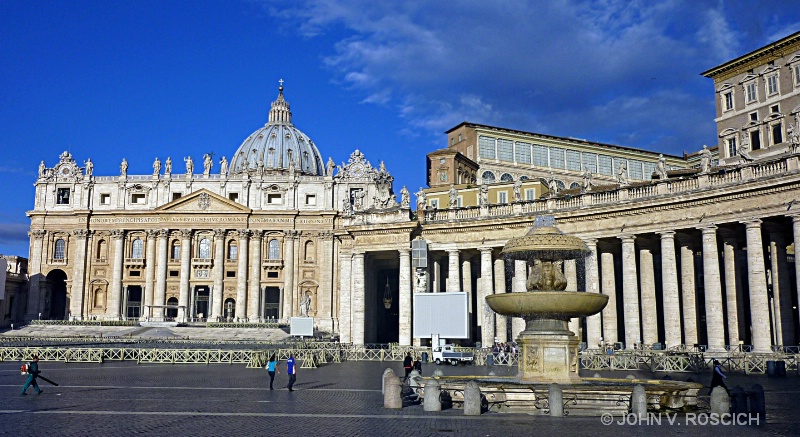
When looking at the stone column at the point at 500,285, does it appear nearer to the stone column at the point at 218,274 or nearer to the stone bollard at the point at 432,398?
the stone bollard at the point at 432,398

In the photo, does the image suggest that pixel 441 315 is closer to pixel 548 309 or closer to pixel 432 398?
pixel 548 309

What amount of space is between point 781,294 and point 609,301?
8308 mm

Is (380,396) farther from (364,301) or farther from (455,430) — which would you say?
(364,301)

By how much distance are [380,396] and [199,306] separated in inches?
3031

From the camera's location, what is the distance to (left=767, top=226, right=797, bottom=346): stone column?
3631cm

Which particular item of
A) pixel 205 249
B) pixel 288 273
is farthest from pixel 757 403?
pixel 205 249

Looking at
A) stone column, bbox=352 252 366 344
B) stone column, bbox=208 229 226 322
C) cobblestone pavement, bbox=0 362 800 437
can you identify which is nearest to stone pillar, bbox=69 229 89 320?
stone column, bbox=208 229 226 322

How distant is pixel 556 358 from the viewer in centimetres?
1989

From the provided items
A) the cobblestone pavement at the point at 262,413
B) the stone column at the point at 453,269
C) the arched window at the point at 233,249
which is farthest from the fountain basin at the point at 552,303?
the arched window at the point at 233,249

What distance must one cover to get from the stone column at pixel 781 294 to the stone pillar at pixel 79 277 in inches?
3189

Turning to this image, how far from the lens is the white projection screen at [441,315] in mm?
40562

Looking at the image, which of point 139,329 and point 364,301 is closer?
point 364,301

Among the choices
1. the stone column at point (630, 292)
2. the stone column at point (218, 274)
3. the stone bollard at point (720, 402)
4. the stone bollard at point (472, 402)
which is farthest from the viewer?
the stone column at point (218, 274)

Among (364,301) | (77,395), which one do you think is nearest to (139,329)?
(364,301)
